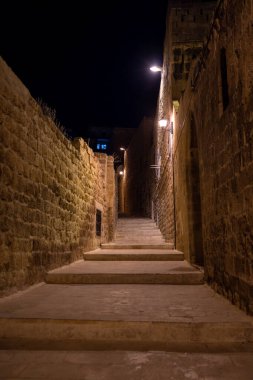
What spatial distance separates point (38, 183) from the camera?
4754mm

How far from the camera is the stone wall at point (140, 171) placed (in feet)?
66.5

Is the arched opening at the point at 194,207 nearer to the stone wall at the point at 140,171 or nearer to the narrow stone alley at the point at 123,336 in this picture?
the narrow stone alley at the point at 123,336

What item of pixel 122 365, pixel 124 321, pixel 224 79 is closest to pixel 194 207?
pixel 224 79

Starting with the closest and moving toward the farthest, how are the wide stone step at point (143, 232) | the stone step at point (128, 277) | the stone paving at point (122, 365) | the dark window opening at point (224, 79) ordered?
the stone paving at point (122, 365) → the dark window opening at point (224, 79) → the stone step at point (128, 277) → the wide stone step at point (143, 232)

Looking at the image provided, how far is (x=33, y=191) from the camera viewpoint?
179 inches

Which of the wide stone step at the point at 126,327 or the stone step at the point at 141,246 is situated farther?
the stone step at the point at 141,246

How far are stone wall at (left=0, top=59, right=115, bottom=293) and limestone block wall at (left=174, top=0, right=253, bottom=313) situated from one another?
8.59ft

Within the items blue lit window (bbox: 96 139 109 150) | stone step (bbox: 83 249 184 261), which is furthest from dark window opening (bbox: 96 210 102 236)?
blue lit window (bbox: 96 139 109 150)

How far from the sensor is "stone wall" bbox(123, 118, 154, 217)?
20.3 m

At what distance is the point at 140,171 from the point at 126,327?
799 inches

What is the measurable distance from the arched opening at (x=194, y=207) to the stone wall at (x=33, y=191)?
2.55 metres

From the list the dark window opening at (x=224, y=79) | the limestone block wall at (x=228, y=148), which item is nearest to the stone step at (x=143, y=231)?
the limestone block wall at (x=228, y=148)

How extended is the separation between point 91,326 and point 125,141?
32.2 meters

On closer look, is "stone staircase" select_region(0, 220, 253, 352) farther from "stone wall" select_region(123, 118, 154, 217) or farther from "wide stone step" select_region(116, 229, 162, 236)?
"stone wall" select_region(123, 118, 154, 217)
